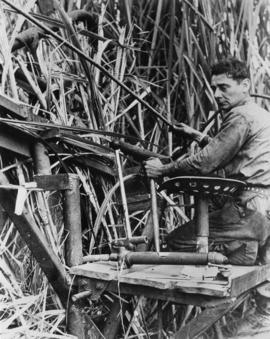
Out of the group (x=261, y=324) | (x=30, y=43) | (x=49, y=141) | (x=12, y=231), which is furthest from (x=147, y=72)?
(x=261, y=324)

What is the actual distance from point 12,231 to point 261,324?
1.49 metres

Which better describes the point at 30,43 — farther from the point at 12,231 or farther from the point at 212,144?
the point at 212,144

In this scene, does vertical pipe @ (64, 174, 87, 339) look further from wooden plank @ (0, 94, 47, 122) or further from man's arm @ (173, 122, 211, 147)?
man's arm @ (173, 122, 211, 147)

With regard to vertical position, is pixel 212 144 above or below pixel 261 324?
above

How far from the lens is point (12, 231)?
2303 mm

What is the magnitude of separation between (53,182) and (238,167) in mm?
897

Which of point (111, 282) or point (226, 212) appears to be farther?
point (226, 212)

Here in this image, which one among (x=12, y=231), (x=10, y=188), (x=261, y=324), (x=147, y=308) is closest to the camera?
(x=10, y=188)

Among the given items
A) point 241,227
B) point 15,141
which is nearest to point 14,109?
point 15,141

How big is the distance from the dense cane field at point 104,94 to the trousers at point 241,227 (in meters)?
0.59

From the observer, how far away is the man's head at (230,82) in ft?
7.47

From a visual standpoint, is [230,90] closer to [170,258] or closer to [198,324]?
[170,258]

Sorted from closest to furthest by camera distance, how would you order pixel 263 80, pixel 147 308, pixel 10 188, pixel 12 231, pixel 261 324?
1. pixel 10 188
2. pixel 12 231
3. pixel 261 324
4. pixel 147 308
5. pixel 263 80

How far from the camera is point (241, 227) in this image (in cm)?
219
